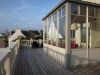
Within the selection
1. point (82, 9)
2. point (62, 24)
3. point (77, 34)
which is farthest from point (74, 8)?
point (77, 34)

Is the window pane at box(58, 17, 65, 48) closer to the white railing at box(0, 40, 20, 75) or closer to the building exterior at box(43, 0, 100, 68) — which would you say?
the building exterior at box(43, 0, 100, 68)

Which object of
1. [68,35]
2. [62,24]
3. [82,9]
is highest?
[82,9]

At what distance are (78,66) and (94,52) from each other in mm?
1407

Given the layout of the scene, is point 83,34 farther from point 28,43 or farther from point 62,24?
point 28,43

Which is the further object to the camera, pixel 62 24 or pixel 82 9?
pixel 62 24

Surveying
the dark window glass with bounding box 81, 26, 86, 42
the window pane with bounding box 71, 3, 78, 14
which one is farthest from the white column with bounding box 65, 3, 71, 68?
the dark window glass with bounding box 81, 26, 86, 42

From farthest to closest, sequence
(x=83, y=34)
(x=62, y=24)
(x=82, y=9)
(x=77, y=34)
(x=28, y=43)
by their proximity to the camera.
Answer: (x=28, y=43), (x=77, y=34), (x=83, y=34), (x=62, y=24), (x=82, y=9)

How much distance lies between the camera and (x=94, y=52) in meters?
10.1

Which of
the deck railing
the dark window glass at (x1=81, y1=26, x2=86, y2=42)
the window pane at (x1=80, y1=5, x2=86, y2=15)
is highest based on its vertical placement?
the window pane at (x1=80, y1=5, x2=86, y2=15)

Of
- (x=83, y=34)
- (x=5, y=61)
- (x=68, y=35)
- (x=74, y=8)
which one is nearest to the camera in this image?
A: (x=5, y=61)

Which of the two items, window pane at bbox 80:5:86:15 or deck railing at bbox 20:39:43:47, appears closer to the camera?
window pane at bbox 80:5:86:15

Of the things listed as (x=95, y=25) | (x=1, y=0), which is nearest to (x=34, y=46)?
(x=1, y=0)

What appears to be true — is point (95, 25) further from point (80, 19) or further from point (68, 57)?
point (68, 57)

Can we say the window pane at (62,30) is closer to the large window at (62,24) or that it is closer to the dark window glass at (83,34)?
the large window at (62,24)
